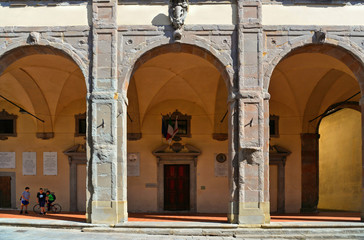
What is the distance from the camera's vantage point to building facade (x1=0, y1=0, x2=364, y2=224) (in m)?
10.8

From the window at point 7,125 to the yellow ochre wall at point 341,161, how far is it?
13.8 metres

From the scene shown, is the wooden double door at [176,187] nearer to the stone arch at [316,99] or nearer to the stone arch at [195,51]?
the stone arch at [316,99]

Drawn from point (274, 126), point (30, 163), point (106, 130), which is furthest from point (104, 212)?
point (274, 126)

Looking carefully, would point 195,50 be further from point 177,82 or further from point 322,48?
point 177,82

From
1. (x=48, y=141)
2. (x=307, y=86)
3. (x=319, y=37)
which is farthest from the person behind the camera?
(x=48, y=141)

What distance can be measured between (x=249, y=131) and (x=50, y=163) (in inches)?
327

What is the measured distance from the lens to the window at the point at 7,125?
15711 mm

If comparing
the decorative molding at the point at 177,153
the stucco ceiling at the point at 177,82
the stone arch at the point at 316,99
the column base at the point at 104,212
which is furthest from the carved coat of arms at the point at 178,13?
the stone arch at the point at 316,99

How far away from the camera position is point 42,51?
11328 millimetres

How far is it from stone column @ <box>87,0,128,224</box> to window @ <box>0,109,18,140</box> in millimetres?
6267

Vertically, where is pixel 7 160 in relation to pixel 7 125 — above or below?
below

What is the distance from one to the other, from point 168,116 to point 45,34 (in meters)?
5.73

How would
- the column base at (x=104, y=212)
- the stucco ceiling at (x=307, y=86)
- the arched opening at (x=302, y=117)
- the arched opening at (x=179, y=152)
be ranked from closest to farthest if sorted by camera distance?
the column base at (x=104, y=212) → the stucco ceiling at (x=307, y=86) → the arched opening at (x=302, y=117) → the arched opening at (x=179, y=152)

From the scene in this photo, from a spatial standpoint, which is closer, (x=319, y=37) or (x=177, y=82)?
(x=319, y=37)
